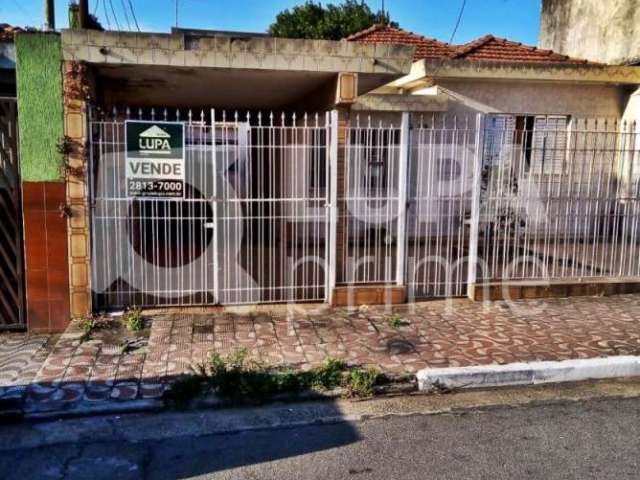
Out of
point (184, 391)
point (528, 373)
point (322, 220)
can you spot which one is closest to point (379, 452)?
point (184, 391)

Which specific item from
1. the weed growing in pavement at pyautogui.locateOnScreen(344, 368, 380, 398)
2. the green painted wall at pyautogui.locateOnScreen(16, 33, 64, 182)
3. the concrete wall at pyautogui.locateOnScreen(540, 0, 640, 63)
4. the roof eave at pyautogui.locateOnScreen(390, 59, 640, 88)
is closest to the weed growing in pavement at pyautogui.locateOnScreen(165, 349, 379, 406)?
the weed growing in pavement at pyautogui.locateOnScreen(344, 368, 380, 398)

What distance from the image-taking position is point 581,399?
15.8ft

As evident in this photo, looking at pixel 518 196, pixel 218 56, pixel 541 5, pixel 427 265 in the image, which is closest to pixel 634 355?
pixel 518 196

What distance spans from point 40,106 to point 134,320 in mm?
2517

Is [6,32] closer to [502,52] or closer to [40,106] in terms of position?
[40,106]

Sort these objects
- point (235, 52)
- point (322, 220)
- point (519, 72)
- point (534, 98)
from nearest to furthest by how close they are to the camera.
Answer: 1. point (235, 52)
2. point (322, 220)
3. point (519, 72)
4. point (534, 98)

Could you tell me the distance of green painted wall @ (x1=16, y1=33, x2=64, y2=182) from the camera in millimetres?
6062

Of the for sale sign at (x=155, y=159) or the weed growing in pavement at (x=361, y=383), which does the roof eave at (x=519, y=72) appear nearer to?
the for sale sign at (x=155, y=159)

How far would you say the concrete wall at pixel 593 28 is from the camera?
12711mm

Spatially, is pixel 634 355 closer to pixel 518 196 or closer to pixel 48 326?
pixel 518 196

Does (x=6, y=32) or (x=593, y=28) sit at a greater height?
(x=593, y=28)

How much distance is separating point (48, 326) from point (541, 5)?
15938 mm

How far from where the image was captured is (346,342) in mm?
5922

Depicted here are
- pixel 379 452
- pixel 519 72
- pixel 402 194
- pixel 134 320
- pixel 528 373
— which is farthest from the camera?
pixel 519 72
